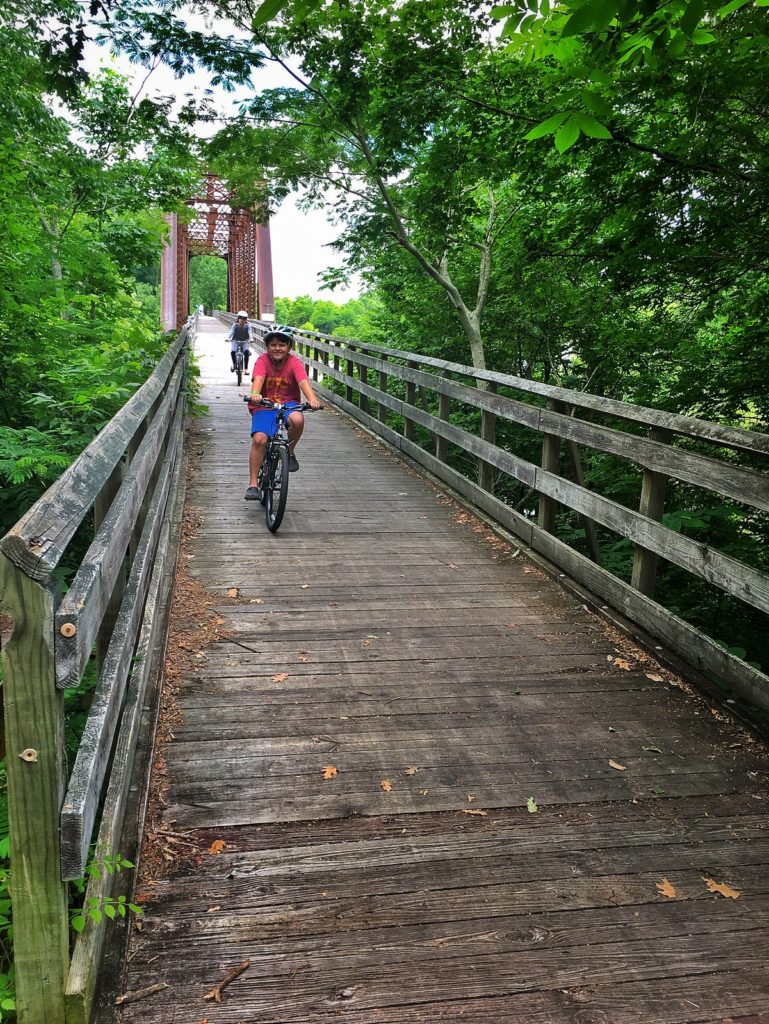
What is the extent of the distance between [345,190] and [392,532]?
28.6 ft

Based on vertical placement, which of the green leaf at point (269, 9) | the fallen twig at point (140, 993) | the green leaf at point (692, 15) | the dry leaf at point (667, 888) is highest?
the green leaf at point (692, 15)

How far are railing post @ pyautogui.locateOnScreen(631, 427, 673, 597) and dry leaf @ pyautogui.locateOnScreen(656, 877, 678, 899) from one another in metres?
2.22

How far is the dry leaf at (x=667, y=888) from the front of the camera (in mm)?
2438

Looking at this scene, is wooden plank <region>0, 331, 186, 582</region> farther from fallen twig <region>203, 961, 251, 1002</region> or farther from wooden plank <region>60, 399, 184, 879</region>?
fallen twig <region>203, 961, 251, 1002</region>

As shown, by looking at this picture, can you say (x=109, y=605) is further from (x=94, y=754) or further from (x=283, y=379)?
(x=283, y=379)

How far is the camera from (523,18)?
3.17m

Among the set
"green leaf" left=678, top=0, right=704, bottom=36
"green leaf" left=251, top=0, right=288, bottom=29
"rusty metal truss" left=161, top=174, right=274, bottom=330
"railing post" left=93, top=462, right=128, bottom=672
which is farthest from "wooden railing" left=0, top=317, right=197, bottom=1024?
"rusty metal truss" left=161, top=174, right=274, bottom=330

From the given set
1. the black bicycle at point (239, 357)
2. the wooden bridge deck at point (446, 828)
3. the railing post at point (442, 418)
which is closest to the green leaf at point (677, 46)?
the wooden bridge deck at point (446, 828)

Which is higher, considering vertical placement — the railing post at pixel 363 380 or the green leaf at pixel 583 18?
the green leaf at pixel 583 18

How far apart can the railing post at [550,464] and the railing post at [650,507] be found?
1337 millimetres

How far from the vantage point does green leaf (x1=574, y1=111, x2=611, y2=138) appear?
2.55m

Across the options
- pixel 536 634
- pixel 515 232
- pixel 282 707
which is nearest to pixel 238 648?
pixel 282 707

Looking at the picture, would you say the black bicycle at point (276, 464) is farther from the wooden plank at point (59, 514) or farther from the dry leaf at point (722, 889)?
the dry leaf at point (722, 889)

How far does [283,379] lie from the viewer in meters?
6.94
